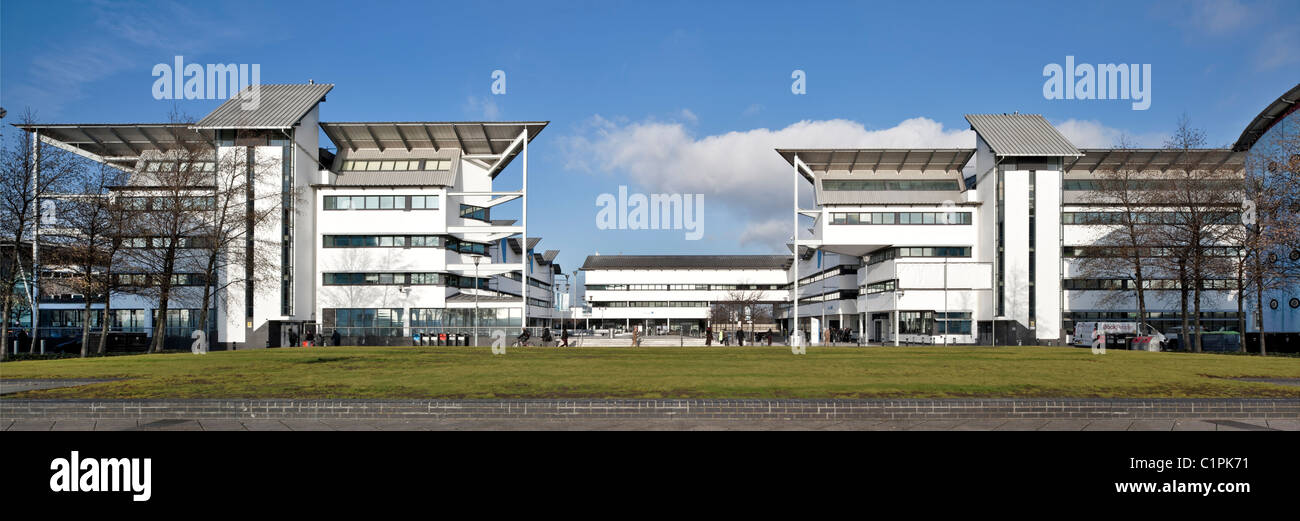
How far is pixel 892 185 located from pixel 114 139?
212 ft

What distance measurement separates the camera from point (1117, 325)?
2464 inches

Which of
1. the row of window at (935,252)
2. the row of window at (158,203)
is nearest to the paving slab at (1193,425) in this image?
the row of window at (158,203)

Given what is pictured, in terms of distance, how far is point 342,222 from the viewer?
203 feet

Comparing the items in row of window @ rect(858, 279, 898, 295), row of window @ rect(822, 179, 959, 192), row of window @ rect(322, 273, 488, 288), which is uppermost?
row of window @ rect(822, 179, 959, 192)

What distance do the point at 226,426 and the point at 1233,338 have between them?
63769mm

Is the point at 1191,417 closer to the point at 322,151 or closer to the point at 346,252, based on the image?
the point at 346,252

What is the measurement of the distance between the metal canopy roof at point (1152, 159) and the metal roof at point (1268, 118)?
83.9 inches

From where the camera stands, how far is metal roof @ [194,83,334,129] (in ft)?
188

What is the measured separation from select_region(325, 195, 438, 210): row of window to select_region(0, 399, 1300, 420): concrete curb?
159 ft

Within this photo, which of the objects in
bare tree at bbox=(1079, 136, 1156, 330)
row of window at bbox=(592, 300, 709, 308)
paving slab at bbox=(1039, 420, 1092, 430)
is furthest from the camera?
row of window at bbox=(592, 300, 709, 308)

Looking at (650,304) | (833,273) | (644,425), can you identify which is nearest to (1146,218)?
(833,273)

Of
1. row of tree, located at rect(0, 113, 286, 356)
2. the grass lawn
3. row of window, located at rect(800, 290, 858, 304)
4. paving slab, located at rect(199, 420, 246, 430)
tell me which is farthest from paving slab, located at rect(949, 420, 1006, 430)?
row of window, located at rect(800, 290, 858, 304)

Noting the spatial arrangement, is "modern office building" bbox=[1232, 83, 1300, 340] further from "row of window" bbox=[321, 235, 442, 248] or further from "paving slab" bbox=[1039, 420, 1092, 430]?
"row of window" bbox=[321, 235, 442, 248]
